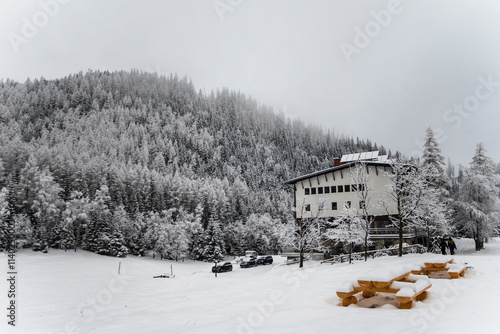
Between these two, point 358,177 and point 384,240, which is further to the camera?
point 384,240

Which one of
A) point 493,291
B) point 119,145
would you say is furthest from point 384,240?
point 119,145

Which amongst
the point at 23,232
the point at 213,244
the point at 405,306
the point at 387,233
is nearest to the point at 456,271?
the point at 405,306

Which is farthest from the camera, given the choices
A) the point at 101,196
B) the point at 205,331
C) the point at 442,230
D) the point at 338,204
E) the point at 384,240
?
the point at 101,196

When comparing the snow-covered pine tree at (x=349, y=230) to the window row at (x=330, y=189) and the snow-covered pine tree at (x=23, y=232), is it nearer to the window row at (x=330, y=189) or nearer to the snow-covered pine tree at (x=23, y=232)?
the window row at (x=330, y=189)

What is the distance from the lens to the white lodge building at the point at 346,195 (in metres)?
42.0

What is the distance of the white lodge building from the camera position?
42000mm

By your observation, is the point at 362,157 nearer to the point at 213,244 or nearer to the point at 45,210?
the point at 213,244

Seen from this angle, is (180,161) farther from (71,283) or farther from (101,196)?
(71,283)

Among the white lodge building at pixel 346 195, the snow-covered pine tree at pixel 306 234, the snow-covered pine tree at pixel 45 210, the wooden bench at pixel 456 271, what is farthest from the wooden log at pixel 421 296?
the snow-covered pine tree at pixel 45 210

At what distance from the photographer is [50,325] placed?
1309 centimetres

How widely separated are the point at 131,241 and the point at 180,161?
12640 centimetres

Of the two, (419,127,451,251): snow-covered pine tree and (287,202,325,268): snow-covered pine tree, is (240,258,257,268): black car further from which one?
(419,127,451,251): snow-covered pine tree

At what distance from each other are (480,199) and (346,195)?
14949mm

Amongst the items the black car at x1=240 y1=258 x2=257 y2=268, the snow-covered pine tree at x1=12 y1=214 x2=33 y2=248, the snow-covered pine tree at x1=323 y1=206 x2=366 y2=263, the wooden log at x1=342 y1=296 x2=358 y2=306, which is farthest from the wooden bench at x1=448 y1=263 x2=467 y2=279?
the snow-covered pine tree at x1=12 y1=214 x2=33 y2=248
